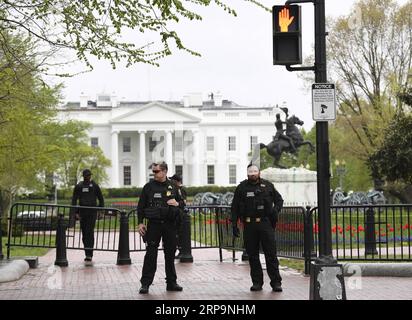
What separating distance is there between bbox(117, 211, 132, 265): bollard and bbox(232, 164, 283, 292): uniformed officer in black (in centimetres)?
447

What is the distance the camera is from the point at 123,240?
15.0 meters

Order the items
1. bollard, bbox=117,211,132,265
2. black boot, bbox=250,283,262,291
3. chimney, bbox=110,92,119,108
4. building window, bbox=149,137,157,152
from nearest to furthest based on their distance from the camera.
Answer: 1. black boot, bbox=250,283,262,291
2. bollard, bbox=117,211,132,265
3. building window, bbox=149,137,157,152
4. chimney, bbox=110,92,119,108

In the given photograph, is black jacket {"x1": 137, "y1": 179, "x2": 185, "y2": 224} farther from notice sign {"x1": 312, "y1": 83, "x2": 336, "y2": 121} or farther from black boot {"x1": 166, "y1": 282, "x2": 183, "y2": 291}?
A: notice sign {"x1": 312, "y1": 83, "x2": 336, "y2": 121}

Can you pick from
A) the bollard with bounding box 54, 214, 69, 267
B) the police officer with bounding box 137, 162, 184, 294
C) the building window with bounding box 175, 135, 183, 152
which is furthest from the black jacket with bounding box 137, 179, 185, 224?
the building window with bounding box 175, 135, 183, 152

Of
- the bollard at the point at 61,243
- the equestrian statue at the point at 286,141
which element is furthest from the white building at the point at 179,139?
the bollard at the point at 61,243

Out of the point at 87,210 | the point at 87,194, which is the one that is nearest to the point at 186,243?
the point at 87,210

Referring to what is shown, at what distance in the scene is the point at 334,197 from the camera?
133 ft

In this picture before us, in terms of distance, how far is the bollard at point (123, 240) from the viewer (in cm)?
1482

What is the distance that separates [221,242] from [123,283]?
4510 millimetres

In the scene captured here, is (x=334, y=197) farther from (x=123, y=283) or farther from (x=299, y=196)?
(x=123, y=283)

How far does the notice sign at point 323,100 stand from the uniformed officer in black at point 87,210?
7.67 metres

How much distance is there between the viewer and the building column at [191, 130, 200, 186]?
105438mm

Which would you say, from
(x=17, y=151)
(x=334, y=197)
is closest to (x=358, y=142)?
(x=334, y=197)

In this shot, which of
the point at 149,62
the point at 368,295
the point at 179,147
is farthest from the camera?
the point at 179,147
